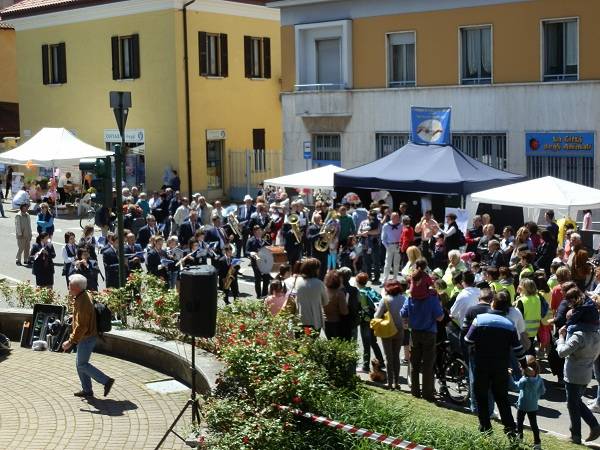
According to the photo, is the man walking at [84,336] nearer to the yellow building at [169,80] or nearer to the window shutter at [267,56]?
the yellow building at [169,80]

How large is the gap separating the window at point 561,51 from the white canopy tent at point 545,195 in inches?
327

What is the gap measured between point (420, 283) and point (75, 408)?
15.3ft

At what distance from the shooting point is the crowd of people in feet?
38.8

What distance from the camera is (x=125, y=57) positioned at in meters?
41.8

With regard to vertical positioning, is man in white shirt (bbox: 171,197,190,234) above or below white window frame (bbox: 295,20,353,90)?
below

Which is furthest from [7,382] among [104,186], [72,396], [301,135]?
[301,135]

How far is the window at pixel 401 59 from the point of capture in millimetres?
31766

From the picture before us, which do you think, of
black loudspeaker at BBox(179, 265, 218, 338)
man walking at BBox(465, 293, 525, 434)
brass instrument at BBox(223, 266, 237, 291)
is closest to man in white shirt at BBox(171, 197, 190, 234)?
brass instrument at BBox(223, 266, 237, 291)

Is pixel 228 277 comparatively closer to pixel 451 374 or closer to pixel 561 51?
pixel 451 374

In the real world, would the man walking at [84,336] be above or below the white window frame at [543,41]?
below

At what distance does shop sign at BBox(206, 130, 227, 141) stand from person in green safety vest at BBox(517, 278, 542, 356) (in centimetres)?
2811

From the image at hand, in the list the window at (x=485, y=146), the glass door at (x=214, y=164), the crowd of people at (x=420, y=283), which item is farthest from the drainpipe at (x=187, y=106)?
the crowd of people at (x=420, y=283)

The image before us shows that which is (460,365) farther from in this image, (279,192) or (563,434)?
(279,192)

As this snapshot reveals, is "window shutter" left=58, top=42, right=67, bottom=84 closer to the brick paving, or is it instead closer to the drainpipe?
the drainpipe
